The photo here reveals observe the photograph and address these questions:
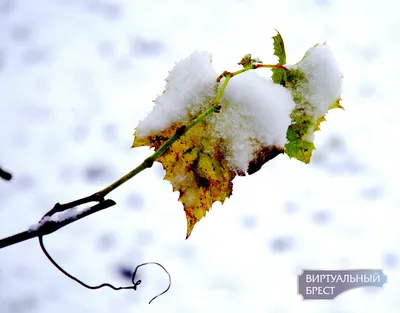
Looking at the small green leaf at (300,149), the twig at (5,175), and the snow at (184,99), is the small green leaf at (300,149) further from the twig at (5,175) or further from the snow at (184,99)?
the twig at (5,175)

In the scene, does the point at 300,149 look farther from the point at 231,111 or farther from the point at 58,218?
the point at 58,218

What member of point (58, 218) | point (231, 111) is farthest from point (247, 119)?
point (58, 218)

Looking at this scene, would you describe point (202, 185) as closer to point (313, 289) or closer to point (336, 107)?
point (336, 107)

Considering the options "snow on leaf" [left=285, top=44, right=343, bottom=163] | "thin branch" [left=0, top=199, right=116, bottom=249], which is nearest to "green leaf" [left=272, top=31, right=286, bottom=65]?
"snow on leaf" [left=285, top=44, right=343, bottom=163]

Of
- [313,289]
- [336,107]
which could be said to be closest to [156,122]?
[336,107]

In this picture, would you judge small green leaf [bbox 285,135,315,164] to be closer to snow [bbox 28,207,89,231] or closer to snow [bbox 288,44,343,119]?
snow [bbox 288,44,343,119]

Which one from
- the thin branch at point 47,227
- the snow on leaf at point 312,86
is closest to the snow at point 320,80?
the snow on leaf at point 312,86

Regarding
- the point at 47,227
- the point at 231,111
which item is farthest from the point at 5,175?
the point at 231,111

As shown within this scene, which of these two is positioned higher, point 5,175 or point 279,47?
point 279,47
